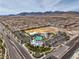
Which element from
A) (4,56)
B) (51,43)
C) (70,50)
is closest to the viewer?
(4,56)

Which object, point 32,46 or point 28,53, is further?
point 32,46

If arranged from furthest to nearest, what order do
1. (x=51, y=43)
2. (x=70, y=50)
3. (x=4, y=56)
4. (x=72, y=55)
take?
1. (x=51, y=43)
2. (x=70, y=50)
3. (x=72, y=55)
4. (x=4, y=56)

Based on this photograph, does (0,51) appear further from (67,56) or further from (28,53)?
(67,56)

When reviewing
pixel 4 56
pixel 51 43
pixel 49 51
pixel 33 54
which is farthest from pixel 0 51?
pixel 51 43

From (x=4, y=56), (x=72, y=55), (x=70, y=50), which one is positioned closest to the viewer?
(x=4, y=56)

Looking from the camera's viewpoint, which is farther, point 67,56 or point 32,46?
point 32,46

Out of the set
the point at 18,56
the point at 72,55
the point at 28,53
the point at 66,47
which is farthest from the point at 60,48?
the point at 18,56

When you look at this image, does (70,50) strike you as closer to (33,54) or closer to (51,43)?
(51,43)
